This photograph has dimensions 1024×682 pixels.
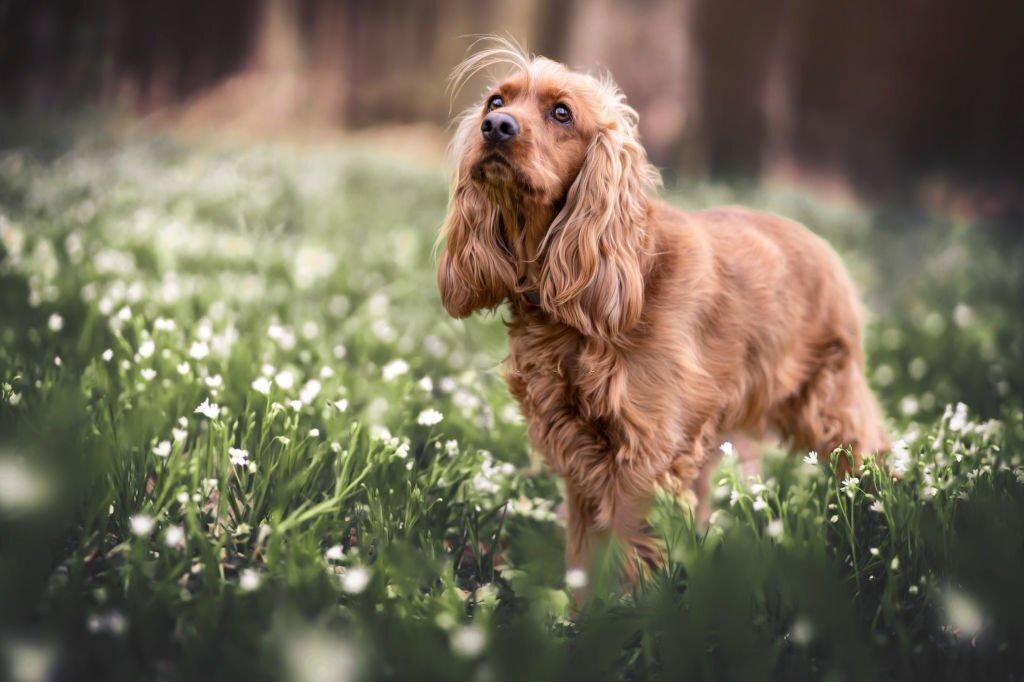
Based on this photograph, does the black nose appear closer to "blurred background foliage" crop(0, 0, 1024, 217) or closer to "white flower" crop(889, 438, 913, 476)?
"white flower" crop(889, 438, 913, 476)

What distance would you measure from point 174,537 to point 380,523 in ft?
1.98

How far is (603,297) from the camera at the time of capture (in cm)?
256

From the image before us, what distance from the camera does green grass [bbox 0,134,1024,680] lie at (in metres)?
1.90

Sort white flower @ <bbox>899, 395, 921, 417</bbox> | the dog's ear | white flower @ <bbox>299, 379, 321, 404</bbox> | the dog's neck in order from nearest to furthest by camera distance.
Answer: the dog's neck
the dog's ear
white flower @ <bbox>299, 379, 321, 404</bbox>
white flower @ <bbox>899, 395, 921, 417</bbox>

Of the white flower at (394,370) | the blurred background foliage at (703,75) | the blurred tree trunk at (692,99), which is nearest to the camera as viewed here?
the white flower at (394,370)

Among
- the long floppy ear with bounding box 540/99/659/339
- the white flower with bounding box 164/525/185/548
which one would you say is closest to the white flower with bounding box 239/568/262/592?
the white flower with bounding box 164/525/185/548

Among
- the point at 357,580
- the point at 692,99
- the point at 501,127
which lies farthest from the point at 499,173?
the point at 692,99

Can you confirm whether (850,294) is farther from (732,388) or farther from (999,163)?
(999,163)

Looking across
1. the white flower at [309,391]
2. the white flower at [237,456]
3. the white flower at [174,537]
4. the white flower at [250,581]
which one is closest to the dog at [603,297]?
the white flower at [309,391]

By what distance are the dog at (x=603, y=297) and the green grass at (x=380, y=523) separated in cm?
20

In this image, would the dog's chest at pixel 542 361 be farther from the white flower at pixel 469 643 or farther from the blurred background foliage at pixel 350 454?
the white flower at pixel 469 643

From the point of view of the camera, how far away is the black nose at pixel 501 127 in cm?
247

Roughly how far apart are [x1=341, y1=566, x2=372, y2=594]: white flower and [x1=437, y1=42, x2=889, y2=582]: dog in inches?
31.4

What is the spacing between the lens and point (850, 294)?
3.30 metres
